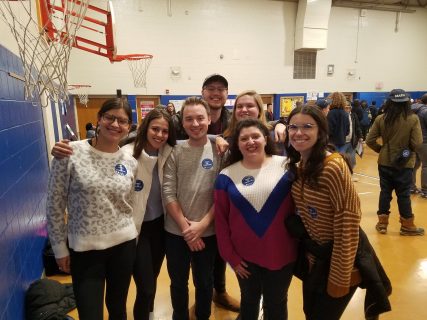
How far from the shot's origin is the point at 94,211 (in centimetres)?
152

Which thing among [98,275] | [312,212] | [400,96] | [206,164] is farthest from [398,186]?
[98,275]

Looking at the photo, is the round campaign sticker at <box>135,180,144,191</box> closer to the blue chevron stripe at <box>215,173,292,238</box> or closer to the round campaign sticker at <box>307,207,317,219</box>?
the blue chevron stripe at <box>215,173,292,238</box>

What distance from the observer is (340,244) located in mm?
1407

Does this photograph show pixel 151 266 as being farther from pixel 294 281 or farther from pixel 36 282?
pixel 294 281

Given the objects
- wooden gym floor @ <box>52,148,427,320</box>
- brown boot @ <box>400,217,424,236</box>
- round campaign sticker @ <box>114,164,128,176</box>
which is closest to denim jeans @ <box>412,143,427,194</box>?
wooden gym floor @ <box>52,148,427,320</box>

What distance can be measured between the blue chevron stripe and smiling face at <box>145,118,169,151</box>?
0.57m

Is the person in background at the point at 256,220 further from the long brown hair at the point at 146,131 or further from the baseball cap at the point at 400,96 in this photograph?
the baseball cap at the point at 400,96

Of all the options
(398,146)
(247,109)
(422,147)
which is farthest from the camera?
(422,147)

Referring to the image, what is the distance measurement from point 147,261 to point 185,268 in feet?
0.86

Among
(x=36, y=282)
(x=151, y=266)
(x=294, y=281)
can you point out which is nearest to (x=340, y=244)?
(x=151, y=266)

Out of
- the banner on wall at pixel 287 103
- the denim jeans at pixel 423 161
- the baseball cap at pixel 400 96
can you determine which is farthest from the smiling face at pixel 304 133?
the banner on wall at pixel 287 103

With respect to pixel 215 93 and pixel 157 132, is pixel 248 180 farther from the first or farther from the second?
pixel 215 93

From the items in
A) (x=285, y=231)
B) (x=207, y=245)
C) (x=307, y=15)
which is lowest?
(x=207, y=245)

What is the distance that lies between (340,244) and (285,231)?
314 mm
